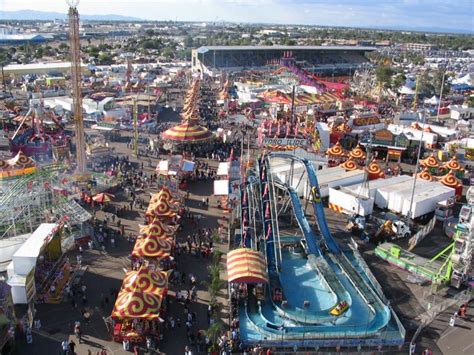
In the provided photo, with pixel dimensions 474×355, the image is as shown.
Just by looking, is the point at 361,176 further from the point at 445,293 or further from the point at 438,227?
the point at 445,293

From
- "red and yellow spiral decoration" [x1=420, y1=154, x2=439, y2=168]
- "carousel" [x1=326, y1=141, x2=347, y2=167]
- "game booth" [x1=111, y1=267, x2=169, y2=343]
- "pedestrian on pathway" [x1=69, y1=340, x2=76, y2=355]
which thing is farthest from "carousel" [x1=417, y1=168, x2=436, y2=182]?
"pedestrian on pathway" [x1=69, y1=340, x2=76, y2=355]

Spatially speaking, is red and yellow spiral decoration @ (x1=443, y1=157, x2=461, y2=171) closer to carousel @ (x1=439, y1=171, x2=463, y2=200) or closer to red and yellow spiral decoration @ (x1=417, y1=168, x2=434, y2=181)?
carousel @ (x1=439, y1=171, x2=463, y2=200)

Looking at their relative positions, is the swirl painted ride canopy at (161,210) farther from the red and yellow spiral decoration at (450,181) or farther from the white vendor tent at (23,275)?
the red and yellow spiral decoration at (450,181)

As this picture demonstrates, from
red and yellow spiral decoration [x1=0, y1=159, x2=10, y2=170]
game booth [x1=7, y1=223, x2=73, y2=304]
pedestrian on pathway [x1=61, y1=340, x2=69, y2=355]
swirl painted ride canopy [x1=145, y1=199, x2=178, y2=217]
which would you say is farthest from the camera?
red and yellow spiral decoration [x1=0, y1=159, x2=10, y2=170]

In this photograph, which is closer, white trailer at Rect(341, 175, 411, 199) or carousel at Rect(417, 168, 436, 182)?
white trailer at Rect(341, 175, 411, 199)

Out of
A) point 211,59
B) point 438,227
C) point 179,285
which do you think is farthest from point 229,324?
point 211,59

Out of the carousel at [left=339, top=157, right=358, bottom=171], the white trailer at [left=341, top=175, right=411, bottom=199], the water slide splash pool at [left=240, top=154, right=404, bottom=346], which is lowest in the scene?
the water slide splash pool at [left=240, top=154, right=404, bottom=346]
